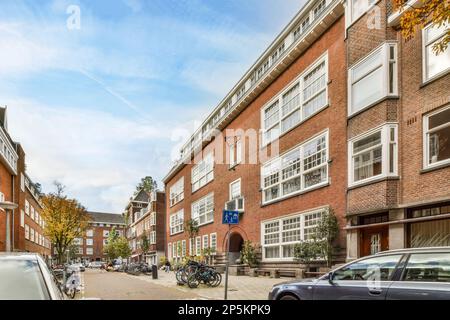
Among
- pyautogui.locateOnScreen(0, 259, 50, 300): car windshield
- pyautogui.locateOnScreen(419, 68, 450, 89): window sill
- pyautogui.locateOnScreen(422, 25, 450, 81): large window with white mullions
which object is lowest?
pyautogui.locateOnScreen(0, 259, 50, 300): car windshield

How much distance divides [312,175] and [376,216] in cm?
540

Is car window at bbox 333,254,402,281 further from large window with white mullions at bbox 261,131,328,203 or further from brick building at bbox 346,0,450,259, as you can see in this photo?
large window with white mullions at bbox 261,131,328,203

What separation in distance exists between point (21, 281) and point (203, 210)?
117ft

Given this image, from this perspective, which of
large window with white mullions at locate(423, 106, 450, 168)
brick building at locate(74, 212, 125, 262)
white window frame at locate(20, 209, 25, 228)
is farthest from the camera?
brick building at locate(74, 212, 125, 262)

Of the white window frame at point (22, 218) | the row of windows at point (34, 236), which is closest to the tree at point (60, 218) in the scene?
the row of windows at point (34, 236)

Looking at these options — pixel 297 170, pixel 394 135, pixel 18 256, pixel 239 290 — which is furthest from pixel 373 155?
pixel 18 256

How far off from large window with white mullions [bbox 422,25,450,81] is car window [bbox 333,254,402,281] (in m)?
8.68

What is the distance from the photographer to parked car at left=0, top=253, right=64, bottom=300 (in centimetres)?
393

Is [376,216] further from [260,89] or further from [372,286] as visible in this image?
[260,89]

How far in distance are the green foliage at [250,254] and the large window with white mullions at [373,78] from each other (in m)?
11.4

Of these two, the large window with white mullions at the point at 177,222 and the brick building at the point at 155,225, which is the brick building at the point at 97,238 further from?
the large window with white mullions at the point at 177,222

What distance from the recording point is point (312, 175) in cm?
2122

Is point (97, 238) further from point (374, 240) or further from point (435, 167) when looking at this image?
point (435, 167)

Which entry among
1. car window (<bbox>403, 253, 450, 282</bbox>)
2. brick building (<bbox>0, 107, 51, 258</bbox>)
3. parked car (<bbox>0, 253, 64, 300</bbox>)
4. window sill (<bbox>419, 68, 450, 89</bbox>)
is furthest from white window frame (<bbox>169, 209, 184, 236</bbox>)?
parked car (<bbox>0, 253, 64, 300</bbox>)
